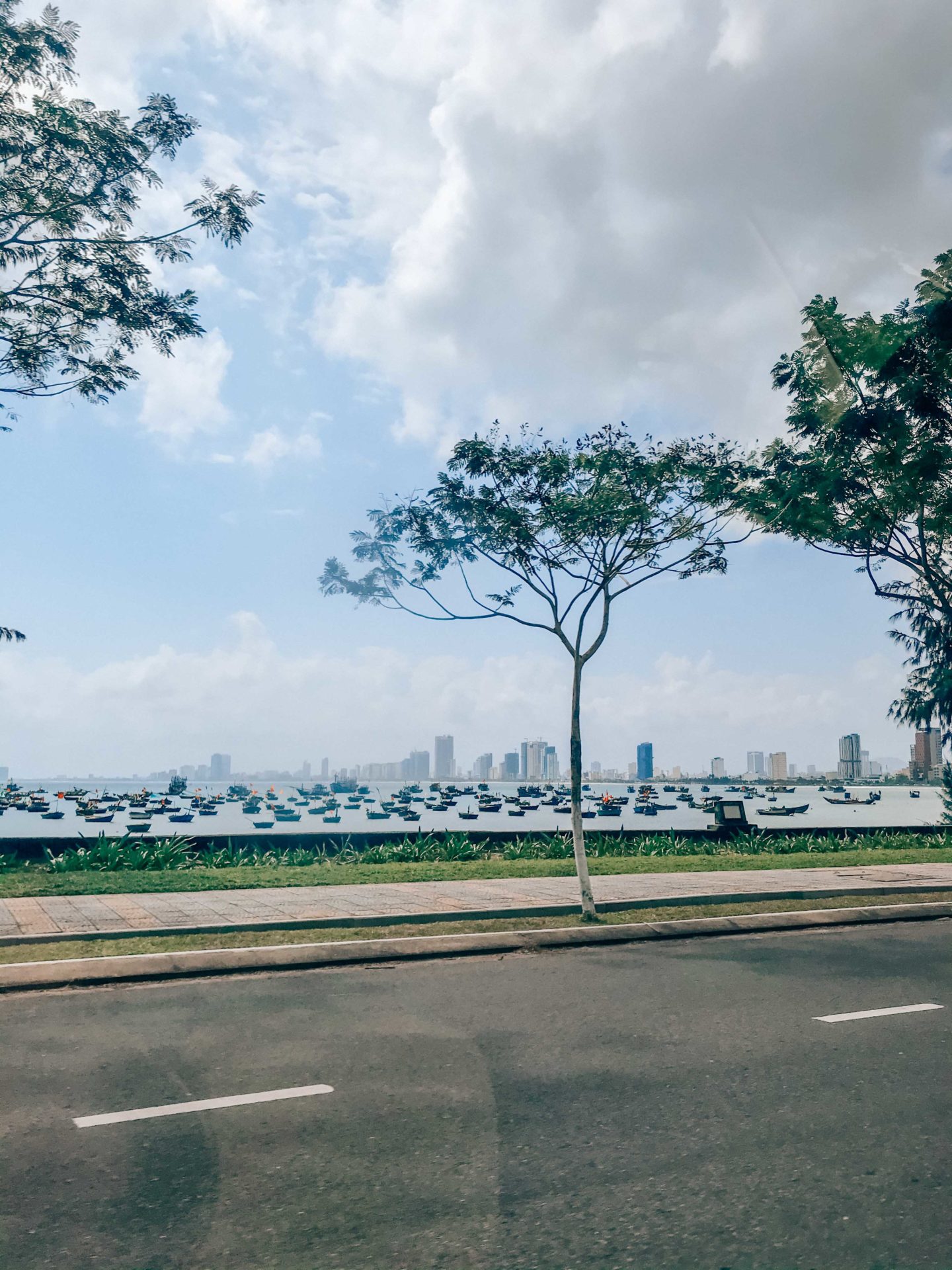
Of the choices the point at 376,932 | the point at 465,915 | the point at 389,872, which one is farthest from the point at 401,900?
the point at 389,872

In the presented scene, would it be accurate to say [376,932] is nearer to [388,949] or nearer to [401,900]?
[388,949]

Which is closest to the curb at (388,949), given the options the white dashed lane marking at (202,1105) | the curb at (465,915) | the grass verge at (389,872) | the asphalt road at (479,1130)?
the asphalt road at (479,1130)

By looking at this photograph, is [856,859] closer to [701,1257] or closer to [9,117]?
[701,1257]

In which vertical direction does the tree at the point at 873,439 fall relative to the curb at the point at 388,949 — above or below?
above

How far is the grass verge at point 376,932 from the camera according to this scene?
898cm

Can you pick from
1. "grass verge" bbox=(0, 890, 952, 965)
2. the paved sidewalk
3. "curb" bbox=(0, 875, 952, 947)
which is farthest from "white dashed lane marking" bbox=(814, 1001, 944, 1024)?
the paved sidewalk

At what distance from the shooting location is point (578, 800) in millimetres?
12492

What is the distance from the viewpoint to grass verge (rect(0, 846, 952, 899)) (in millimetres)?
13977

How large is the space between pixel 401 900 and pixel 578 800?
9.50ft

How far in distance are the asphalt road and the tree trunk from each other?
383 cm

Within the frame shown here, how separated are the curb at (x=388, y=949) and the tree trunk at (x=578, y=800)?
819 millimetres

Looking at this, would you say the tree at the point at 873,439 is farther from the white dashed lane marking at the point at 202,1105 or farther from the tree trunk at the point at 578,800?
the white dashed lane marking at the point at 202,1105

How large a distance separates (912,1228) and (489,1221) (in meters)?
1.63

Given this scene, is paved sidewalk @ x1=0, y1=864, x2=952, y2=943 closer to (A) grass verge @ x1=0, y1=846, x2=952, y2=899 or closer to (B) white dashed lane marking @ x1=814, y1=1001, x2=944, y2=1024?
(A) grass verge @ x1=0, y1=846, x2=952, y2=899
